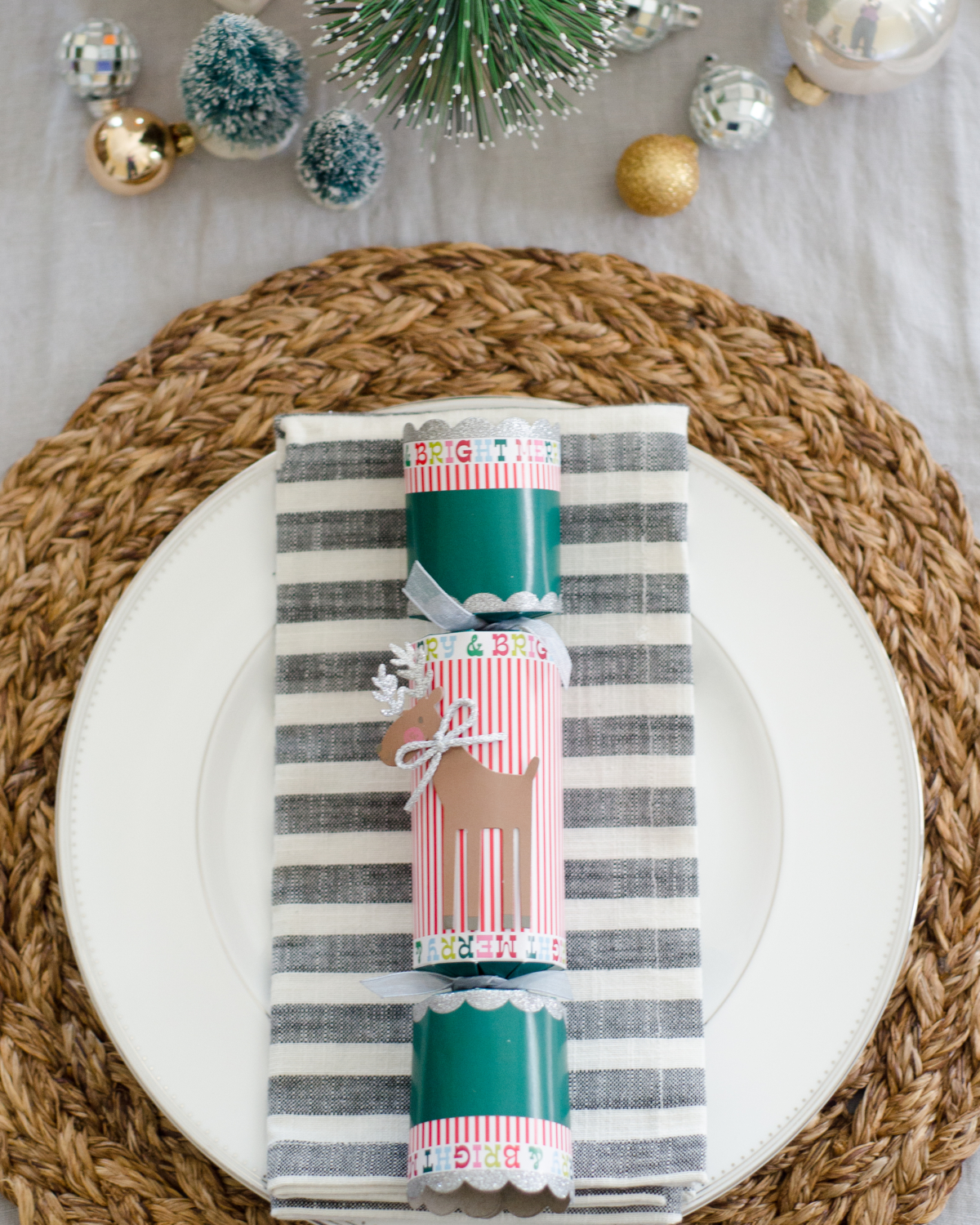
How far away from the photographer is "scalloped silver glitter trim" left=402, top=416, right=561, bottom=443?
677 mm

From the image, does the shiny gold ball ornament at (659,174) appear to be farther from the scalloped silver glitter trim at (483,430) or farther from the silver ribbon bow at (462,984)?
the silver ribbon bow at (462,984)

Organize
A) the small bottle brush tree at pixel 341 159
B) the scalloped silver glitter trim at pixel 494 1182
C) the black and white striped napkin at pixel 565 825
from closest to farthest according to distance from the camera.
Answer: the scalloped silver glitter trim at pixel 494 1182, the black and white striped napkin at pixel 565 825, the small bottle brush tree at pixel 341 159

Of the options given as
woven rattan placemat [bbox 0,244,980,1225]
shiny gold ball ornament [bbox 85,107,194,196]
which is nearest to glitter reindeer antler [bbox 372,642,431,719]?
woven rattan placemat [bbox 0,244,980,1225]

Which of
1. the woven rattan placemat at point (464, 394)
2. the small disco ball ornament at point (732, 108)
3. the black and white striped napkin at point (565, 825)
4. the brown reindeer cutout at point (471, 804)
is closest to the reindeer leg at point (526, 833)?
the brown reindeer cutout at point (471, 804)

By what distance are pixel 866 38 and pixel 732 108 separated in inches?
4.4

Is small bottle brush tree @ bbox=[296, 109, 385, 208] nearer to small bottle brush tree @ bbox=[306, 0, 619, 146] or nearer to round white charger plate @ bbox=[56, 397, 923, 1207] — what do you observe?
small bottle brush tree @ bbox=[306, 0, 619, 146]

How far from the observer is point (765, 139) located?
35.4 inches

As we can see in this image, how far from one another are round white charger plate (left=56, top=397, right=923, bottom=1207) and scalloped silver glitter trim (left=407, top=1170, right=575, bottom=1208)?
16 cm

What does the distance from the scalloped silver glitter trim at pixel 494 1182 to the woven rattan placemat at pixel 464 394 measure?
21 cm

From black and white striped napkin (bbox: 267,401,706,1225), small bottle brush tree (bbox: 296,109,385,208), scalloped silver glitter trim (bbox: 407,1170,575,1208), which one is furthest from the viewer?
small bottle brush tree (bbox: 296,109,385,208)

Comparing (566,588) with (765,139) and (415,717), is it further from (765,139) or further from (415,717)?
(765,139)

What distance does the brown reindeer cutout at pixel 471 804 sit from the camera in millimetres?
642

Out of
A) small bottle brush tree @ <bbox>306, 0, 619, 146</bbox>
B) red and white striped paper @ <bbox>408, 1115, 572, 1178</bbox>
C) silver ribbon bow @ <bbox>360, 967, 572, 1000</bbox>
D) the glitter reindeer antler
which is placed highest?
small bottle brush tree @ <bbox>306, 0, 619, 146</bbox>

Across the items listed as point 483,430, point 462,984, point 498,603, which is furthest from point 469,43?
point 462,984
